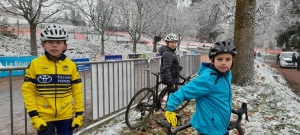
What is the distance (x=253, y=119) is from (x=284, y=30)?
1446 inches

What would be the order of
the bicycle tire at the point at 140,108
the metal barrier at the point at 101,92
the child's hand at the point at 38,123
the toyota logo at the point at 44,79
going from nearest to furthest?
the child's hand at the point at 38,123, the toyota logo at the point at 44,79, the metal barrier at the point at 101,92, the bicycle tire at the point at 140,108

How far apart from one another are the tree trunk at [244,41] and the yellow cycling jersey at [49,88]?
318 inches

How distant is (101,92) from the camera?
5.35 meters

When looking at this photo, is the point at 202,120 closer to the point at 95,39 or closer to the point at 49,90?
the point at 49,90

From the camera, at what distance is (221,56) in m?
2.75

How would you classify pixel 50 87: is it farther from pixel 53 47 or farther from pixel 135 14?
pixel 135 14

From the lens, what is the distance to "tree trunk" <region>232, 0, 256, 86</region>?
9.62 m

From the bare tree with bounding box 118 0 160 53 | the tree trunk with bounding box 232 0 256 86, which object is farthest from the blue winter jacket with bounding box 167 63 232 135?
the bare tree with bounding box 118 0 160 53

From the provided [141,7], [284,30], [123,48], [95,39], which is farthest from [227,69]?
[284,30]

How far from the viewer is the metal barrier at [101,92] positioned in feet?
14.9

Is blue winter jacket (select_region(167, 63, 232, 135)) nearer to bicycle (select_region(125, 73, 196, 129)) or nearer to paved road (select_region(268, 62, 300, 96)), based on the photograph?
bicycle (select_region(125, 73, 196, 129))

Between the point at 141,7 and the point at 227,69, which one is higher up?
the point at 141,7

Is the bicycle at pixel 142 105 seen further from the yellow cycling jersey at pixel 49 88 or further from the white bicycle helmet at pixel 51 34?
the white bicycle helmet at pixel 51 34

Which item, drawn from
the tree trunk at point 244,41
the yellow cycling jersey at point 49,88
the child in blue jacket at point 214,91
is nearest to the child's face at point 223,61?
the child in blue jacket at point 214,91
